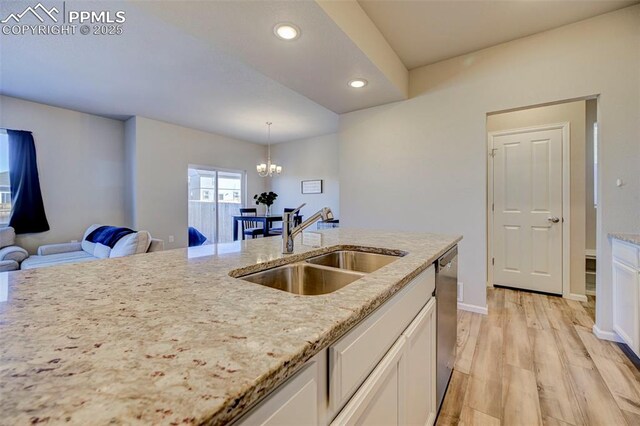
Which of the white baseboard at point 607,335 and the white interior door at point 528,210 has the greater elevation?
the white interior door at point 528,210

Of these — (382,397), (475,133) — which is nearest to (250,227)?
(475,133)

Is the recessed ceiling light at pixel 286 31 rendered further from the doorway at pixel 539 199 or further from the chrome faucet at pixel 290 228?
the doorway at pixel 539 199

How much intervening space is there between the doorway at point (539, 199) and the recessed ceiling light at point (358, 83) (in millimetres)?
1667

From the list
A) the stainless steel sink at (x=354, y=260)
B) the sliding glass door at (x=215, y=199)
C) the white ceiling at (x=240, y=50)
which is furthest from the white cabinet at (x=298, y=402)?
the sliding glass door at (x=215, y=199)

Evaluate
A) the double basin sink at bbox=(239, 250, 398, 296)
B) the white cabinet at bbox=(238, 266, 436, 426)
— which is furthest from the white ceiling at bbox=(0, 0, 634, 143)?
the white cabinet at bbox=(238, 266, 436, 426)

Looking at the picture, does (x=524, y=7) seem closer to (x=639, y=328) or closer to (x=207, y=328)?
(x=639, y=328)

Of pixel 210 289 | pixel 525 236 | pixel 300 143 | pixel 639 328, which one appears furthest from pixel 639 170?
pixel 300 143

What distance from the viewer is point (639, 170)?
211 centimetres

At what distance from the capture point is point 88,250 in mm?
3965

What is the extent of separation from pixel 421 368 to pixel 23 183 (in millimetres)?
5508

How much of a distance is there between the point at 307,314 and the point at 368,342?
0.24 m

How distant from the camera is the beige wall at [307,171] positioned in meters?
6.05

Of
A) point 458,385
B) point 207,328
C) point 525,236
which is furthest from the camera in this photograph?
point 525,236

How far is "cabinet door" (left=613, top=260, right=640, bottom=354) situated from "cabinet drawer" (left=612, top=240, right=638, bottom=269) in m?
0.04
